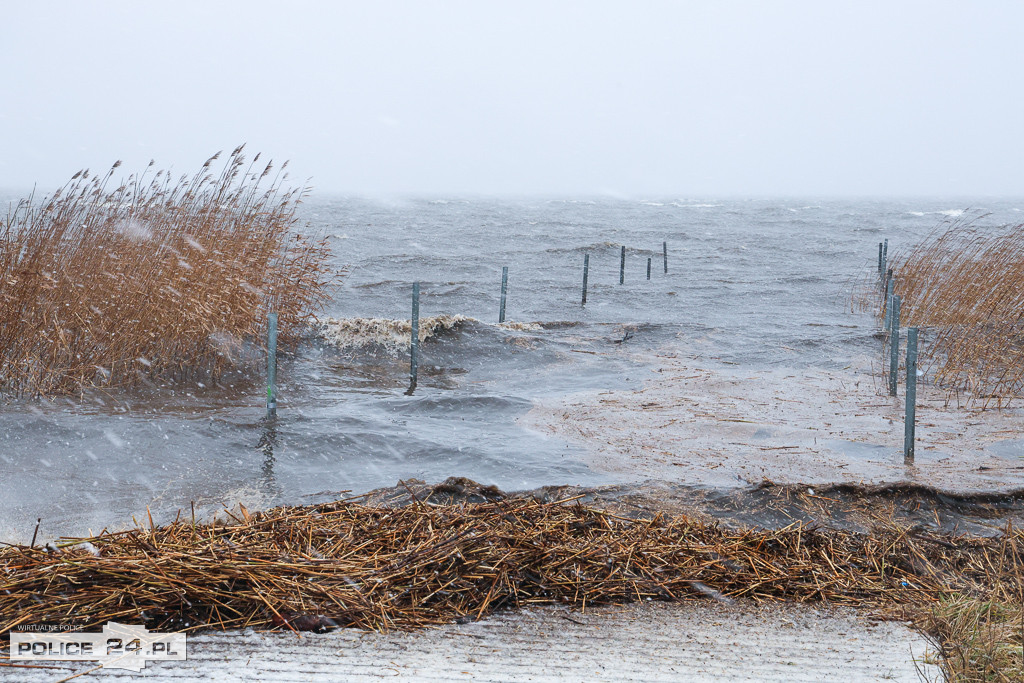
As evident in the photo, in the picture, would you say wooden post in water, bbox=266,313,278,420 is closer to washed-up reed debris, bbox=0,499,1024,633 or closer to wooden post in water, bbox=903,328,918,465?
washed-up reed debris, bbox=0,499,1024,633

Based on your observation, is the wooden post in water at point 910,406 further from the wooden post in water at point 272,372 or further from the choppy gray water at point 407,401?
the wooden post in water at point 272,372

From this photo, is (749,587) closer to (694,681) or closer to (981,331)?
→ (694,681)

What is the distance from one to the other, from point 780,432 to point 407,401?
4110mm

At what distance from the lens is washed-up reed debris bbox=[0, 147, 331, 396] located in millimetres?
8219

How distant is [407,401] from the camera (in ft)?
30.4

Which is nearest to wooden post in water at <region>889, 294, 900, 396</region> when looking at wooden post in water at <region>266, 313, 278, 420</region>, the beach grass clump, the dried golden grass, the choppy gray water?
the choppy gray water

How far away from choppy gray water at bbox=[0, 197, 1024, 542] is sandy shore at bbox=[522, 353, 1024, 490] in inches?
22.4

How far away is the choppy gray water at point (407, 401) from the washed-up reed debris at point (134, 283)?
507mm

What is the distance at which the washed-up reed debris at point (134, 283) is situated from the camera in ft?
27.0

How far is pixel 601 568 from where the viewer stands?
11.2ft

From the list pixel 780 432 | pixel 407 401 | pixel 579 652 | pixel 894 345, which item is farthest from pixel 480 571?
pixel 894 345

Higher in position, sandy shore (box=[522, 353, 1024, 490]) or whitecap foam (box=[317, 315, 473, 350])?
whitecap foam (box=[317, 315, 473, 350])

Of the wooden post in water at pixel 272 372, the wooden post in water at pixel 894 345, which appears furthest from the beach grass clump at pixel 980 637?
the wooden post in water at pixel 272 372

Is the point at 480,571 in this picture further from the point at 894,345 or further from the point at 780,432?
the point at 894,345
